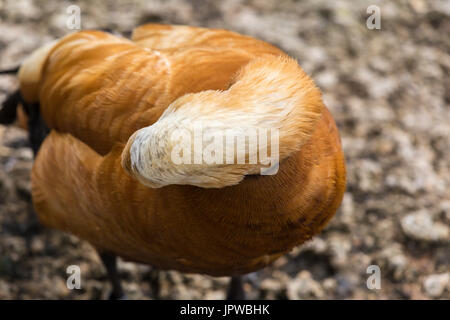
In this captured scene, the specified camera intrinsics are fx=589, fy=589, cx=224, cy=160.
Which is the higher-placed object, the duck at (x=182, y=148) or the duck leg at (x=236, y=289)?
the duck at (x=182, y=148)

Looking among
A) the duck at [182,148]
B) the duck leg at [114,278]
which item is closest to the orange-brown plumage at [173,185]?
the duck at [182,148]

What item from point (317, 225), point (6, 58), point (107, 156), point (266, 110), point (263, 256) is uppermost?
point (6, 58)

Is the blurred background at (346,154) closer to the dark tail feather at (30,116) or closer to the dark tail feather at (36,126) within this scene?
the dark tail feather at (30,116)

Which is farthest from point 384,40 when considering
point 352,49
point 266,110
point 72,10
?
point 266,110

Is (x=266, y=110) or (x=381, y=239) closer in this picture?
(x=266, y=110)

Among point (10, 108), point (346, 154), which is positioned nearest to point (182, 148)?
point (10, 108)

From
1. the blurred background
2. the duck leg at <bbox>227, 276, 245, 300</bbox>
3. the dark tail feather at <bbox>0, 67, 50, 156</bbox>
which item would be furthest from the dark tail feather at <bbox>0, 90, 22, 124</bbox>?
the duck leg at <bbox>227, 276, 245, 300</bbox>

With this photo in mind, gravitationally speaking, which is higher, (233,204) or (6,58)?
(6,58)

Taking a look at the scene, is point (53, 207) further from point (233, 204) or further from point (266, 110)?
point (266, 110)
